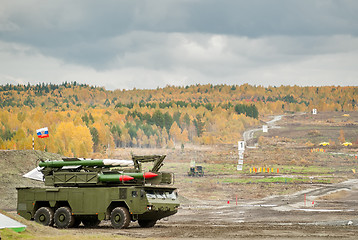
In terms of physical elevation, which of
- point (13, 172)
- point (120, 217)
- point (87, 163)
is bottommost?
point (120, 217)

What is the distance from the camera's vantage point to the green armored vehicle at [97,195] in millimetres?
31531

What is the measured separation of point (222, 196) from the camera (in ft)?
223

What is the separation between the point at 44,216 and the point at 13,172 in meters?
26.3

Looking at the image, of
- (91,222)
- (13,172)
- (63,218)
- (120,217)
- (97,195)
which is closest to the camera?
(120,217)

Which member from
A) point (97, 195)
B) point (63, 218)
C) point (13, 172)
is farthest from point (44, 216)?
point (13, 172)

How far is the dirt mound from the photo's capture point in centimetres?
5158

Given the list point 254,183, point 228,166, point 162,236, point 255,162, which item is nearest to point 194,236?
point 162,236

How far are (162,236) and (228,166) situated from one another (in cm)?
9339

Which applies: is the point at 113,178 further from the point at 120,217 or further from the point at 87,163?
the point at 120,217

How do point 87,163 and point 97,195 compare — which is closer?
point 97,195

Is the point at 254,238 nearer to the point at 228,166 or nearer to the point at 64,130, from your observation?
the point at 228,166

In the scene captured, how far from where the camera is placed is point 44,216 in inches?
1291

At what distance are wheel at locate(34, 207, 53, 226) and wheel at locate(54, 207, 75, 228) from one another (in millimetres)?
319

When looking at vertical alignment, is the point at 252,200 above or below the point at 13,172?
below
